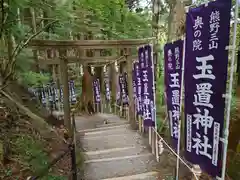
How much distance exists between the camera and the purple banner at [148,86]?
668 centimetres

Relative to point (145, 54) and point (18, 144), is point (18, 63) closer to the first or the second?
point (18, 144)

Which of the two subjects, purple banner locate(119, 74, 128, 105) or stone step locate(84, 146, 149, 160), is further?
purple banner locate(119, 74, 128, 105)

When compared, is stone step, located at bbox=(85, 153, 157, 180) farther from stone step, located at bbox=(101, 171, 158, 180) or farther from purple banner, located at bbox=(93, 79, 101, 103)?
purple banner, located at bbox=(93, 79, 101, 103)

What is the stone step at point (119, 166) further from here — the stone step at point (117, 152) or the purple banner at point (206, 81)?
the purple banner at point (206, 81)

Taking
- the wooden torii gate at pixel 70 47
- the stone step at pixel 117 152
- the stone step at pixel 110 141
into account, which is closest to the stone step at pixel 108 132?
the stone step at pixel 110 141

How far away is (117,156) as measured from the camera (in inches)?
291

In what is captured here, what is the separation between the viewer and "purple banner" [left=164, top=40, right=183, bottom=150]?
4681mm

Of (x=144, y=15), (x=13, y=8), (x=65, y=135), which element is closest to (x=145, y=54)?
(x=13, y=8)

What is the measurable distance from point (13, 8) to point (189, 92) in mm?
4693

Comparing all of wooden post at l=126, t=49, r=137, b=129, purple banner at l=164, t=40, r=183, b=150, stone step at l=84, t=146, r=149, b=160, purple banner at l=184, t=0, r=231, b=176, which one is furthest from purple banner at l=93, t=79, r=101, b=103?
purple banner at l=184, t=0, r=231, b=176

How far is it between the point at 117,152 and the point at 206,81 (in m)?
5.14

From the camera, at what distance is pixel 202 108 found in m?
3.48

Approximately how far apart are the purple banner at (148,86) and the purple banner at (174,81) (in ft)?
4.66

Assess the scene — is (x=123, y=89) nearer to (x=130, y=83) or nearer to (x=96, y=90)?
(x=130, y=83)
